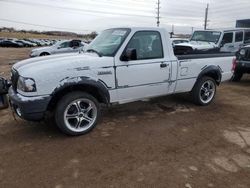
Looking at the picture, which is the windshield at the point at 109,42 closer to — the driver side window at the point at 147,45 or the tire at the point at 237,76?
the driver side window at the point at 147,45

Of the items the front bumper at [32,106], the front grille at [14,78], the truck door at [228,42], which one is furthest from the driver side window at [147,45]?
the truck door at [228,42]

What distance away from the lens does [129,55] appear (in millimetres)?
4684

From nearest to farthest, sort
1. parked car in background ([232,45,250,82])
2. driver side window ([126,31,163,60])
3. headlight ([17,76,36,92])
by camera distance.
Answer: headlight ([17,76,36,92]) → driver side window ([126,31,163,60]) → parked car in background ([232,45,250,82])

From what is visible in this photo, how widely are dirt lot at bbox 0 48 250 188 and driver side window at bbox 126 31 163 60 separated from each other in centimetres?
131

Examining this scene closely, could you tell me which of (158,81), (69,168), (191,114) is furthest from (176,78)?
(69,168)

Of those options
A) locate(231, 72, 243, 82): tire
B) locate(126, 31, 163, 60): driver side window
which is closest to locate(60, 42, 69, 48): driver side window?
locate(231, 72, 243, 82): tire

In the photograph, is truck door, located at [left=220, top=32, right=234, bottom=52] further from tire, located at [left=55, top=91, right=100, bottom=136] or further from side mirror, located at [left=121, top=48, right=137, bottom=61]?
tire, located at [left=55, top=91, right=100, bottom=136]

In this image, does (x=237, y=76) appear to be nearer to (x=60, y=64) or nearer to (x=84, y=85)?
(x=84, y=85)

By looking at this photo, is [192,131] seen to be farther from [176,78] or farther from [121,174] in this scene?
[121,174]

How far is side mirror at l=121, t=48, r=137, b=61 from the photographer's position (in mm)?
4668

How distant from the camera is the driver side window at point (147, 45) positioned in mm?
5031

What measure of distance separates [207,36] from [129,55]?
370 inches

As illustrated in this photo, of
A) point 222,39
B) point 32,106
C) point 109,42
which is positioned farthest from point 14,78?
point 222,39

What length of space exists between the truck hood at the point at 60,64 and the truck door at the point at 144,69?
36 centimetres
